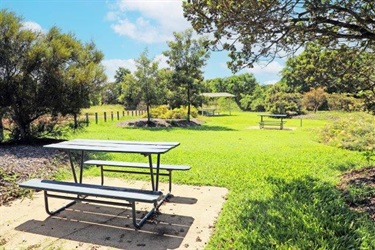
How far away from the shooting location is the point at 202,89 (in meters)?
22.5

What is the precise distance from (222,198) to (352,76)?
375 cm

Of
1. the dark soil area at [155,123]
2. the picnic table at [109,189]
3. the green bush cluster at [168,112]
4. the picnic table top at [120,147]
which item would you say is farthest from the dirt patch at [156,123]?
the picnic table at [109,189]

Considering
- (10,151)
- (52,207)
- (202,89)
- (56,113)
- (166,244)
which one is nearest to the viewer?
(166,244)

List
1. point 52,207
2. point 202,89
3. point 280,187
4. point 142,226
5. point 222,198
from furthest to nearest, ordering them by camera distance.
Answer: point 202,89, point 280,187, point 222,198, point 52,207, point 142,226

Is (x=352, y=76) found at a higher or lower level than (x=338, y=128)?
higher

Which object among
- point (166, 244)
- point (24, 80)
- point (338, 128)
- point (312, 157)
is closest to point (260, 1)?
point (166, 244)

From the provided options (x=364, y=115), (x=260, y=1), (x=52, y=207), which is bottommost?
(x=52, y=207)

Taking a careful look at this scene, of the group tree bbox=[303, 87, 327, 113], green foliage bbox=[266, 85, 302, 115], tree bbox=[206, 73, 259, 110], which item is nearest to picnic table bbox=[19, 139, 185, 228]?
green foliage bbox=[266, 85, 302, 115]

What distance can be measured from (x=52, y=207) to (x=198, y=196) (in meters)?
2.29

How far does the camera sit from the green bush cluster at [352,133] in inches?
379

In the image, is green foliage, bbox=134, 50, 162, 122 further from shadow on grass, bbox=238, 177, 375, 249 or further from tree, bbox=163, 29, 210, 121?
shadow on grass, bbox=238, 177, 375, 249

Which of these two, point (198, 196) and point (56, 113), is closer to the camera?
point (198, 196)

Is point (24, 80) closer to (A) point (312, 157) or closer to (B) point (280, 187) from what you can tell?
(B) point (280, 187)

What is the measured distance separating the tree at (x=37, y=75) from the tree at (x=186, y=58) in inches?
511
